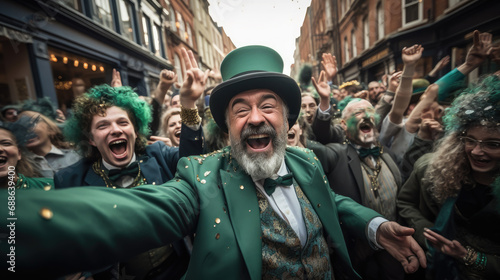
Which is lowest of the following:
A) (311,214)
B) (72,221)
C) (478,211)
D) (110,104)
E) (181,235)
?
(478,211)

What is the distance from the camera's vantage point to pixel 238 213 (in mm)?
1250

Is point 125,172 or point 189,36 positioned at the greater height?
point 189,36

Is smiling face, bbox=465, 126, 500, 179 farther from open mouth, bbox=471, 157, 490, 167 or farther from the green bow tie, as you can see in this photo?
the green bow tie

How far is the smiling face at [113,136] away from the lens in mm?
1794

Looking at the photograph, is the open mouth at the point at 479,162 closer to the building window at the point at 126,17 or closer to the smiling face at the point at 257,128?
the smiling face at the point at 257,128

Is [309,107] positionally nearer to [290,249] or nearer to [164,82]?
[164,82]

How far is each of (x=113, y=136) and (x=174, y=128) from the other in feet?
4.40

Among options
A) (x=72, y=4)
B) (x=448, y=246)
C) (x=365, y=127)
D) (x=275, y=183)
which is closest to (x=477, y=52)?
(x=365, y=127)

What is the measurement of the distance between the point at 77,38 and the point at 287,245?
5.65 metres

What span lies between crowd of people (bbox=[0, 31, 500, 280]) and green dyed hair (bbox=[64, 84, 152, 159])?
1cm

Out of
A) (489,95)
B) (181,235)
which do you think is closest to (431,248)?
(489,95)

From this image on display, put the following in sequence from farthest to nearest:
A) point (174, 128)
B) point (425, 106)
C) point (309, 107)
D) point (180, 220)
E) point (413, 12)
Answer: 1. point (309, 107)
2. point (174, 128)
3. point (425, 106)
4. point (413, 12)
5. point (180, 220)

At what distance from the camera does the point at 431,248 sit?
6.43ft

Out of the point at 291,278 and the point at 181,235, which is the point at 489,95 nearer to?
the point at 291,278
